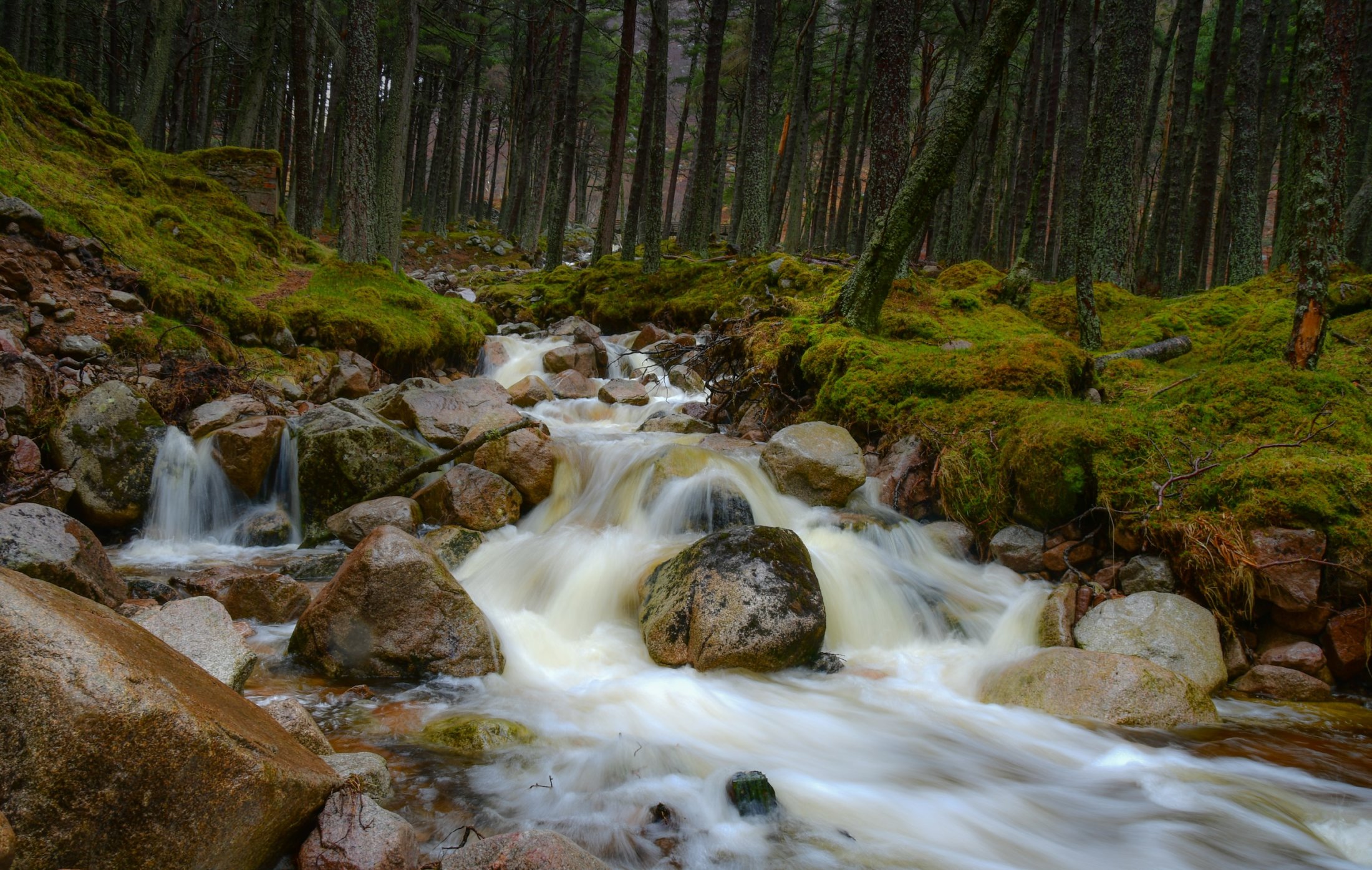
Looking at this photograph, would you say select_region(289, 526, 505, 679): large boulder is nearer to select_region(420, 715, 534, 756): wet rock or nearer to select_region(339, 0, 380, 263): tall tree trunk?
select_region(420, 715, 534, 756): wet rock

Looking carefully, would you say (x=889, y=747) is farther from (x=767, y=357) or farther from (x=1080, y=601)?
(x=767, y=357)

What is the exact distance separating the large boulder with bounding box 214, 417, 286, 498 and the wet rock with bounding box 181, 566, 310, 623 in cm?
175

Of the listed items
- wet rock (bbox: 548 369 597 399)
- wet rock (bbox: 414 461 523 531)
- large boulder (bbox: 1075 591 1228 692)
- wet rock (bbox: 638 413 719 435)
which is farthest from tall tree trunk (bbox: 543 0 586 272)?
large boulder (bbox: 1075 591 1228 692)

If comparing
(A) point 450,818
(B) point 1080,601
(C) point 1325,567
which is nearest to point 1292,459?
(C) point 1325,567

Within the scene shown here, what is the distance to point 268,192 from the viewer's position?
13398 mm

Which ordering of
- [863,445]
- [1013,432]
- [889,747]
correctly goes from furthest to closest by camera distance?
[863,445], [1013,432], [889,747]

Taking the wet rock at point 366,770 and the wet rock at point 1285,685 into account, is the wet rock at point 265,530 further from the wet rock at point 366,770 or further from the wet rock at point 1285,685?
the wet rock at point 1285,685

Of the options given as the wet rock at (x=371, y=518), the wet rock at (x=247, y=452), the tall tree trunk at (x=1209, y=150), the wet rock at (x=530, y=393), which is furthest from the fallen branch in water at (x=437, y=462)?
the tall tree trunk at (x=1209, y=150)

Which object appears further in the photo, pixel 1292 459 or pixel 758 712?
pixel 1292 459

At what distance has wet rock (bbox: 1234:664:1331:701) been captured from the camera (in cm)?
397

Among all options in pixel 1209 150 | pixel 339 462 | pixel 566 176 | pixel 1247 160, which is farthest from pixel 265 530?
pixel 1209 150

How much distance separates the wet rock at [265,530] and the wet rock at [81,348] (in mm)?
2009

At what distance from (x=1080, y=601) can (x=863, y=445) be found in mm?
2700

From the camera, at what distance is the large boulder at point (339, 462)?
6488 millimetres
